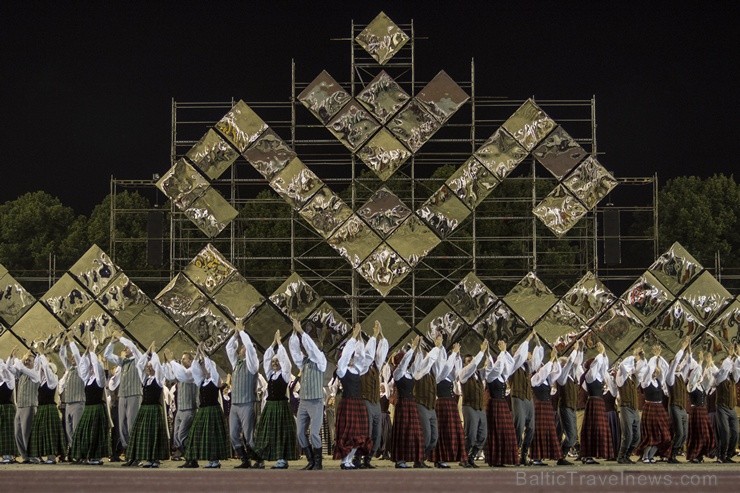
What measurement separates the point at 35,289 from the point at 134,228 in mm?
5304

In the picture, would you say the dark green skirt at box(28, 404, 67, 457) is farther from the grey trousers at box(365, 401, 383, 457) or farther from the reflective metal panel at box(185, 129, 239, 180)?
the reflective metal panel at box(185, 129, 239, 180)

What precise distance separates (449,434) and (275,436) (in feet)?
7.67

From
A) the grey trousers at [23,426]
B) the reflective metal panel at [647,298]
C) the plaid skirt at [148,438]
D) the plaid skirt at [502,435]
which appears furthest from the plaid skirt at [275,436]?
the reflective metal panel at [647,298]

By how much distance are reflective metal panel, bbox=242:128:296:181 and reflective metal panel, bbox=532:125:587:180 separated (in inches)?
209

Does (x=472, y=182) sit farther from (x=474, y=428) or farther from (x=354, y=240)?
(x=474, y=428)

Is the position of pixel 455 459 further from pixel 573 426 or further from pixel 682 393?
pixel 682 393

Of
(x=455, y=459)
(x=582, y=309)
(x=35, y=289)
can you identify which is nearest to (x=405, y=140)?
(x=582, y=309)

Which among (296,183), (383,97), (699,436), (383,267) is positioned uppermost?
(383,97)

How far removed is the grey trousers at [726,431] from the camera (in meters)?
18.4

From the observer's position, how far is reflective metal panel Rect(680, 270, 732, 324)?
26531 millimetres

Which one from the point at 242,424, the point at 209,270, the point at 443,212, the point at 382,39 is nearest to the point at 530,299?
the point at 443,212

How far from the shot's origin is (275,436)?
15703 millimetres

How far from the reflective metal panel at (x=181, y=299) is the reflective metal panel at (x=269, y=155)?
2885mm

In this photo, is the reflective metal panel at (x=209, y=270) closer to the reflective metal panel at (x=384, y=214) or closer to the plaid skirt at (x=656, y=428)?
the reflective metal panel at (x=384, y=214)
